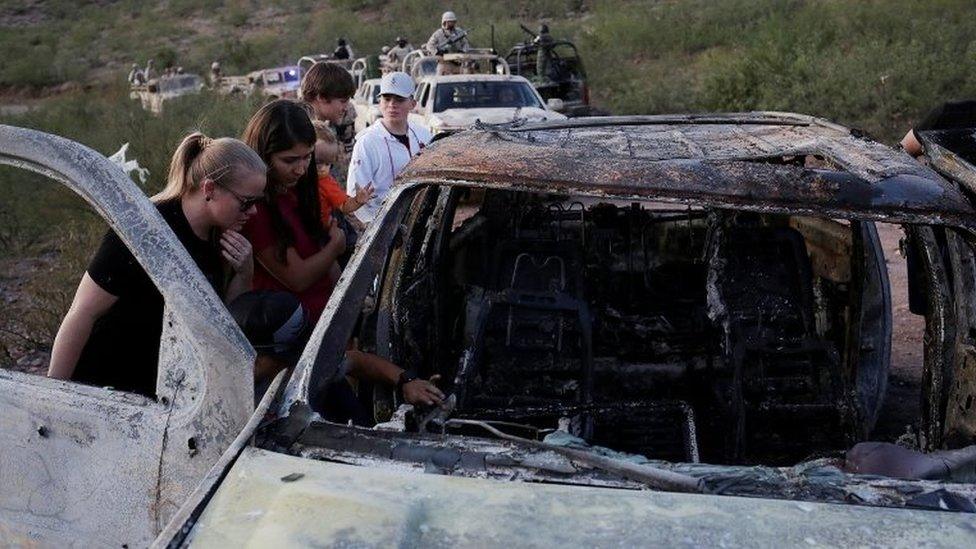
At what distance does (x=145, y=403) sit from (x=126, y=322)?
304 millimetres

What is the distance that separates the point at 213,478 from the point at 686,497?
3.01ft

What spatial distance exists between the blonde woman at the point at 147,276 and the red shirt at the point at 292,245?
33 centimetres

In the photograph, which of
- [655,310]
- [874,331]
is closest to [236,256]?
[655,310]

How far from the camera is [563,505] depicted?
175 centimetres

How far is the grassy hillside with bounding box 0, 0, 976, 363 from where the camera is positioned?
33.2 ft

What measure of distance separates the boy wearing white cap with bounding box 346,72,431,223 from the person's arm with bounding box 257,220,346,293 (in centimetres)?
130

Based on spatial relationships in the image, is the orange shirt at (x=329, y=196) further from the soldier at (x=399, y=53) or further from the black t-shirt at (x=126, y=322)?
the soldier at (x=399, y=53)

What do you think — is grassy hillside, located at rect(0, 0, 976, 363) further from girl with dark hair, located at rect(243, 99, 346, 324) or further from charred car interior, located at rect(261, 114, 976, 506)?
charred car interior, located at rect(261, 114, 976, 506)

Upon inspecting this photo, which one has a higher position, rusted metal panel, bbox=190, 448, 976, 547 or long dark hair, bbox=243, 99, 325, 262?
long dark hair, bbox=243, 99, 325, 262

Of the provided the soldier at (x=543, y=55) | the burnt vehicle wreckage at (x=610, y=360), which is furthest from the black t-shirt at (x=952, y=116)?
the soldier at (x=543, y=55)

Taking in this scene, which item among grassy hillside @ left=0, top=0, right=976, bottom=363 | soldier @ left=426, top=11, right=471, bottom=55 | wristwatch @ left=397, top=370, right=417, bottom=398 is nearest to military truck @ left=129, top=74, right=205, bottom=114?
grassy hillside @ left=0, top=0, right=976, bottom=363

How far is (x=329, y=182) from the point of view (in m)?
4.01

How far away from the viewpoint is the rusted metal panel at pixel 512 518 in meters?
1.64

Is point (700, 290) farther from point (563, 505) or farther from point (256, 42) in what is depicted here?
point (256, 42)
